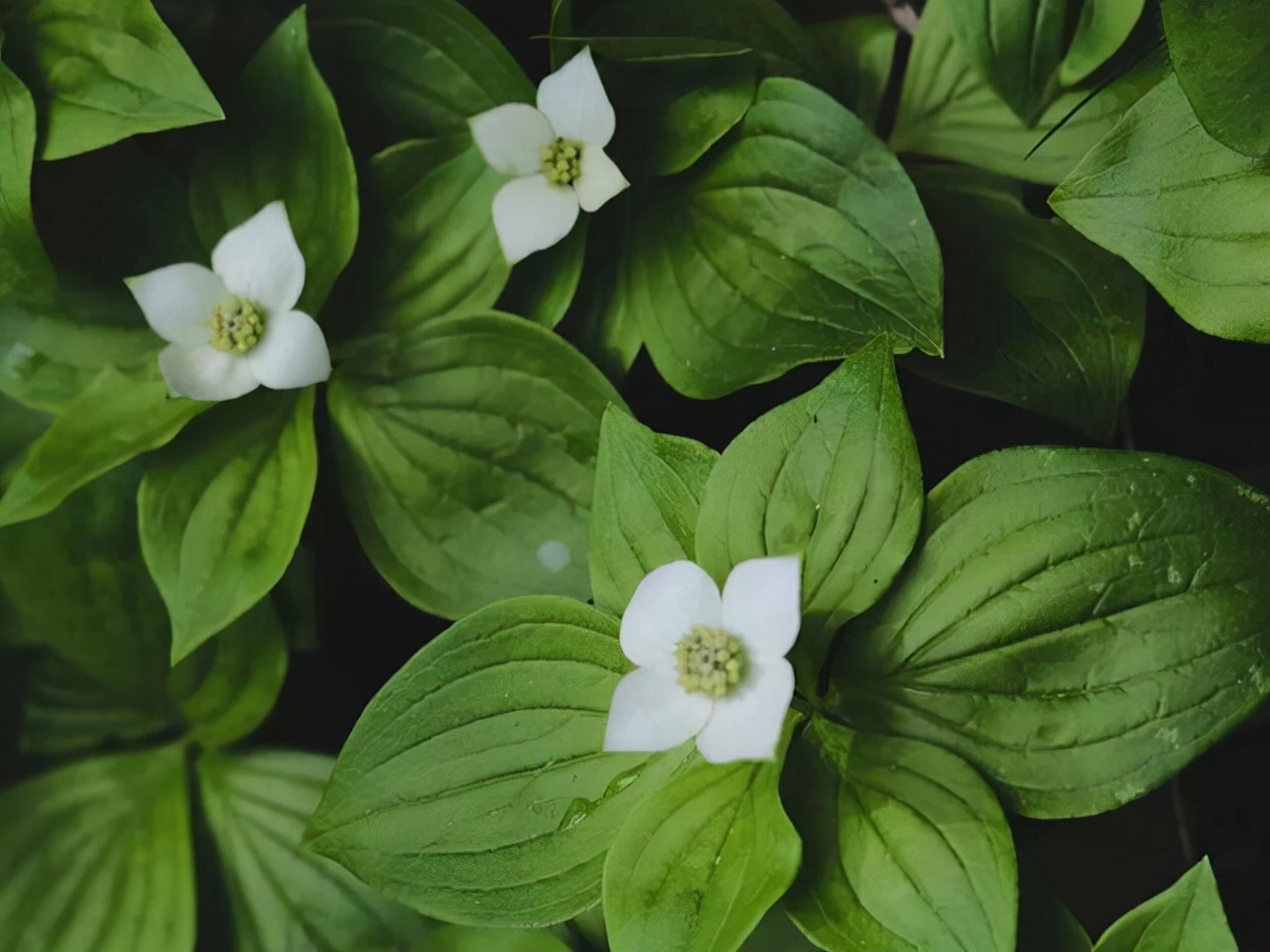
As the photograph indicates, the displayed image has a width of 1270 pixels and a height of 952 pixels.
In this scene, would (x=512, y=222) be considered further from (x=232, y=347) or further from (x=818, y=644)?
(x=818, y=644)

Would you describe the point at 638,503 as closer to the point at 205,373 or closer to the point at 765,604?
the point at 765,604

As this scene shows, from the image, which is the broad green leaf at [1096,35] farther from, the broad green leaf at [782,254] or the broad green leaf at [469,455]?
the broad green leaf at [469,455]

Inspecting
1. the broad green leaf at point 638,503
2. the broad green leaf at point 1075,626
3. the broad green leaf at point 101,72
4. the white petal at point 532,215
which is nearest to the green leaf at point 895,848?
the broad green leaf at point 1075,626

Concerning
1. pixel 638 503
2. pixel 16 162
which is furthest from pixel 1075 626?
pixel 16 162

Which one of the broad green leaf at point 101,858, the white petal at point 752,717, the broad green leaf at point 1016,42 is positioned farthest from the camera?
the broad green leaf at point 101,858

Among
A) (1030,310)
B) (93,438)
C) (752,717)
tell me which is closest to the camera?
(752,717)

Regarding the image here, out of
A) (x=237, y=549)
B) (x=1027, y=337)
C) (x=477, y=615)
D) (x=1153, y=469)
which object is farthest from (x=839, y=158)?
(x=237, y=549)
